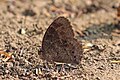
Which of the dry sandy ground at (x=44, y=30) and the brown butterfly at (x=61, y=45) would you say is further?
the dry sandy ground at (x=44, y=30)

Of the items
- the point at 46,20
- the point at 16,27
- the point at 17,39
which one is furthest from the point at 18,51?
the point at 46,20

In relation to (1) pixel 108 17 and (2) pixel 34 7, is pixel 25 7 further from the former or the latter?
(1) pixel 108 17

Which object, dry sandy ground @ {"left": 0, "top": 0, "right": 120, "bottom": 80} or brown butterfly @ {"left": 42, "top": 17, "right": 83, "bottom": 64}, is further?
dry sandy ground @ {"left": 0, "top": 0, "right": 120, "bottom": 80}

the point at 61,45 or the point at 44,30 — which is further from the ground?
the point at 44,30
